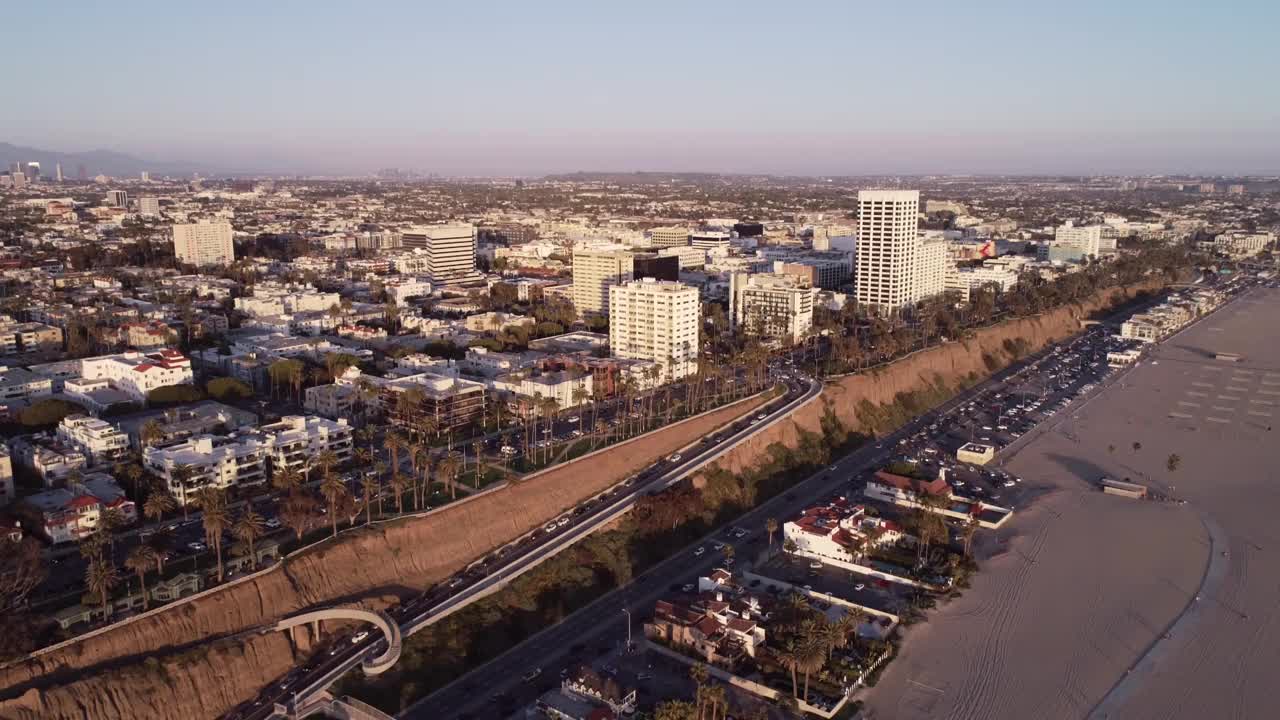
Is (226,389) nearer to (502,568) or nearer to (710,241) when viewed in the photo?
(502,568)

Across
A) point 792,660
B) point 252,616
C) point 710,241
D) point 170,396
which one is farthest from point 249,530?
point 710,241

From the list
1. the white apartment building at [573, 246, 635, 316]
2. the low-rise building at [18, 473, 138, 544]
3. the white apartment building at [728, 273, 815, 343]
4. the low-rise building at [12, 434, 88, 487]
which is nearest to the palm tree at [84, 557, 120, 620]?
the low-rise building at [18, 473, 138, 544]

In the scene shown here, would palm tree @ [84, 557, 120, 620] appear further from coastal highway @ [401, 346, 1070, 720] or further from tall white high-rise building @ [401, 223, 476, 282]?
tall white high-rise building @ [401, 223, 476, 282]

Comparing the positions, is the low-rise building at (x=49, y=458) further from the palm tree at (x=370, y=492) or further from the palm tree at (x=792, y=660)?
the palm tree at (x=792, y=660)

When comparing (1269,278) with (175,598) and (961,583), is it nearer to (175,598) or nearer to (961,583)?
(961,583)

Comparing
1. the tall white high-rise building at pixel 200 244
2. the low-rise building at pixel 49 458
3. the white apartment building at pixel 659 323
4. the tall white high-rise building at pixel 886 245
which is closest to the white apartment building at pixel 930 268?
the tall white high-rise building at pixel 886 245

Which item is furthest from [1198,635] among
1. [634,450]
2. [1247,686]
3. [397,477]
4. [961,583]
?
[397,477]
